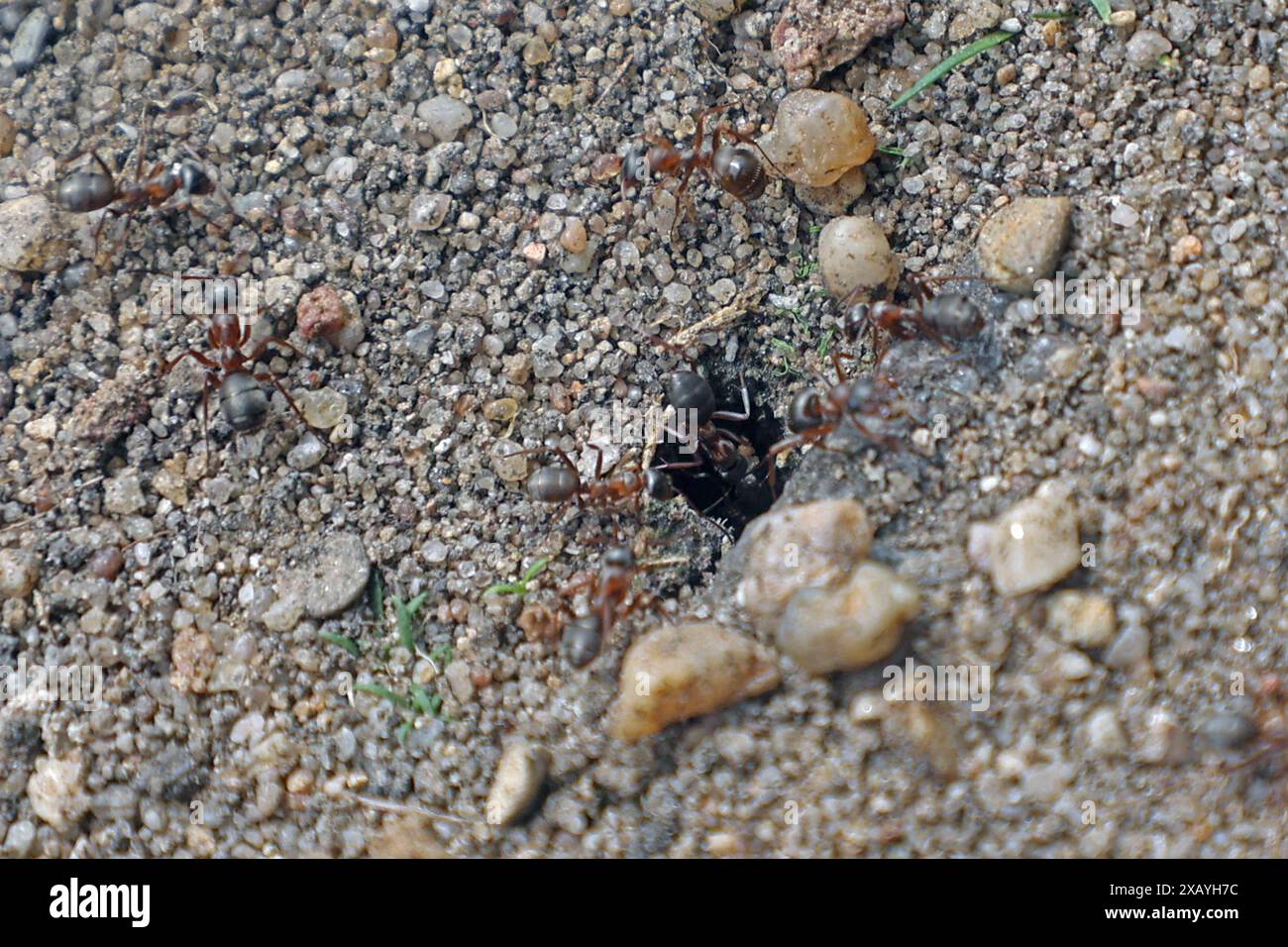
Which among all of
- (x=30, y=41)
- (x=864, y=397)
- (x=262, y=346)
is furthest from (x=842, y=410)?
(x=30, y=41)

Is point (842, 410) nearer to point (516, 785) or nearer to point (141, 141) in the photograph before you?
point (516, 785)

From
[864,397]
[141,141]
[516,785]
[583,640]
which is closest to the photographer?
[516,785]

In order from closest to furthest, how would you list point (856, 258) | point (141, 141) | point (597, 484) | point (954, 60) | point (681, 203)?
point (597, 484)
point (856, 258)
point (954, 60)
point (681, 203)
point (141, 141)

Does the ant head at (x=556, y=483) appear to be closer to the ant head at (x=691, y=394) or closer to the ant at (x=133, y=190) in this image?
the ant head at (x=691, y=394)

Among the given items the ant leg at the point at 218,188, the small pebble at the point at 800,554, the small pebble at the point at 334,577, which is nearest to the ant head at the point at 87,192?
the ant leg at the point at 218,188

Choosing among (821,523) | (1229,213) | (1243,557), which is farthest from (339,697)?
(1229,213)

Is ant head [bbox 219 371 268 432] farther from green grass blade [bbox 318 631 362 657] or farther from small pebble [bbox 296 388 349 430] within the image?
green grass blade [bbox 318 631 362 657]

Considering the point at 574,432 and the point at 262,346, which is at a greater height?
the point at 262,346
